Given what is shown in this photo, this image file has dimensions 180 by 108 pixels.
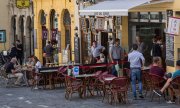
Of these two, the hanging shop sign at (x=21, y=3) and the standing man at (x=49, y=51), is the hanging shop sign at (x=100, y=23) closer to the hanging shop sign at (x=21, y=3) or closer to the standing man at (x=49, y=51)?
the standing man at (x=49, y=51)

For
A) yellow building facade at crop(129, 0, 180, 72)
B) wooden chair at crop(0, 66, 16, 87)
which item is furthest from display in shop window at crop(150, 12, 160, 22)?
wooden chair at crop(0, 66, 16, 87)

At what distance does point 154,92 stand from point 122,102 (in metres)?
1.00

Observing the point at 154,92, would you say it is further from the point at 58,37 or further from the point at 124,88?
the point at 58,37

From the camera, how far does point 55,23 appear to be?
34.5 metres

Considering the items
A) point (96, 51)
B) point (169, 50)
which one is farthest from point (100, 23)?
point (169, 50)

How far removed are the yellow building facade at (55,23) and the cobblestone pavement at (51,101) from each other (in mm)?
10418

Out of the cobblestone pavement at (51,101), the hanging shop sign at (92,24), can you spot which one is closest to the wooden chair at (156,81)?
the cobblestone pavement at (51,101)

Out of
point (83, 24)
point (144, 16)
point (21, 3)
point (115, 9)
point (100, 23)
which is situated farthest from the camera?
point (21, 3)

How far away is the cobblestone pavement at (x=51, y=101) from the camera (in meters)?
16.4

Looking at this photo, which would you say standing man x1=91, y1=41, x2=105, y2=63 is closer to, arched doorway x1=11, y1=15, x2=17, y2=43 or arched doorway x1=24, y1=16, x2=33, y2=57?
arched doorway x1=24, y1=16, x2=33, y2=57

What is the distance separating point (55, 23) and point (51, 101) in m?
16.7

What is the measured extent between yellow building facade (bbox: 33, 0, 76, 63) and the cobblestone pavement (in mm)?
10418

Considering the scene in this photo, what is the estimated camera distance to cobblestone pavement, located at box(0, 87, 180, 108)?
53.9 feet

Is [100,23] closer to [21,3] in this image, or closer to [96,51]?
[96,51]
